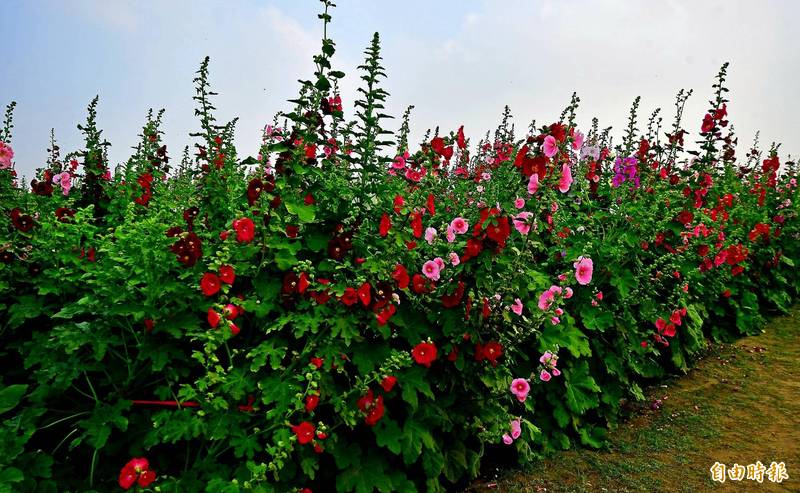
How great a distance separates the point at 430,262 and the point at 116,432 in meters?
1.77

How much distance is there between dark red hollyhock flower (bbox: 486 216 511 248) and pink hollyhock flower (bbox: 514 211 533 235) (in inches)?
8.9

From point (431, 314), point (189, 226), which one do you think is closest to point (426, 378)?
point (431, 314)

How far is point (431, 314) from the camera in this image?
292 cm

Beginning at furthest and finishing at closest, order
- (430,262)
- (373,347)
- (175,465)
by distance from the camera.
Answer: (430,262), (373,347), (175,465)

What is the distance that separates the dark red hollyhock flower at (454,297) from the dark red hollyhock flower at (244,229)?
43.6 inches

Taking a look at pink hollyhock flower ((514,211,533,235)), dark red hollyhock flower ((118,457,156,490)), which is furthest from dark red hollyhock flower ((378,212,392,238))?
dark red hollyhock flower ((118,457,156,490))

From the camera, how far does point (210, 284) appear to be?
90.3 inches

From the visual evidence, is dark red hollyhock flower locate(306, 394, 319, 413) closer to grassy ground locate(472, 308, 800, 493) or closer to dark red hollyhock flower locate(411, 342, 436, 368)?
dark red hollyhock flower locate(411, 342, 436, 368)

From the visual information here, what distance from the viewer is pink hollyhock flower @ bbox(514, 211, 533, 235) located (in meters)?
3.01

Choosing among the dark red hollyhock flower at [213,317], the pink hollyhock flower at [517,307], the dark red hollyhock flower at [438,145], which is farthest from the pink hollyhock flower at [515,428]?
the dark red hollyhock flower at [213,317]

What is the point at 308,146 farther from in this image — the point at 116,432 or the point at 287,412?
the point at 116,432

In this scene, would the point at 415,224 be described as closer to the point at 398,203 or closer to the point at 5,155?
the point at 398,203

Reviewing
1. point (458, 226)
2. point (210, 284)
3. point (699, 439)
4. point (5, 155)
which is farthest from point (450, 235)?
point (5, 155)

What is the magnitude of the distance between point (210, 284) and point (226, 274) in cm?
8
